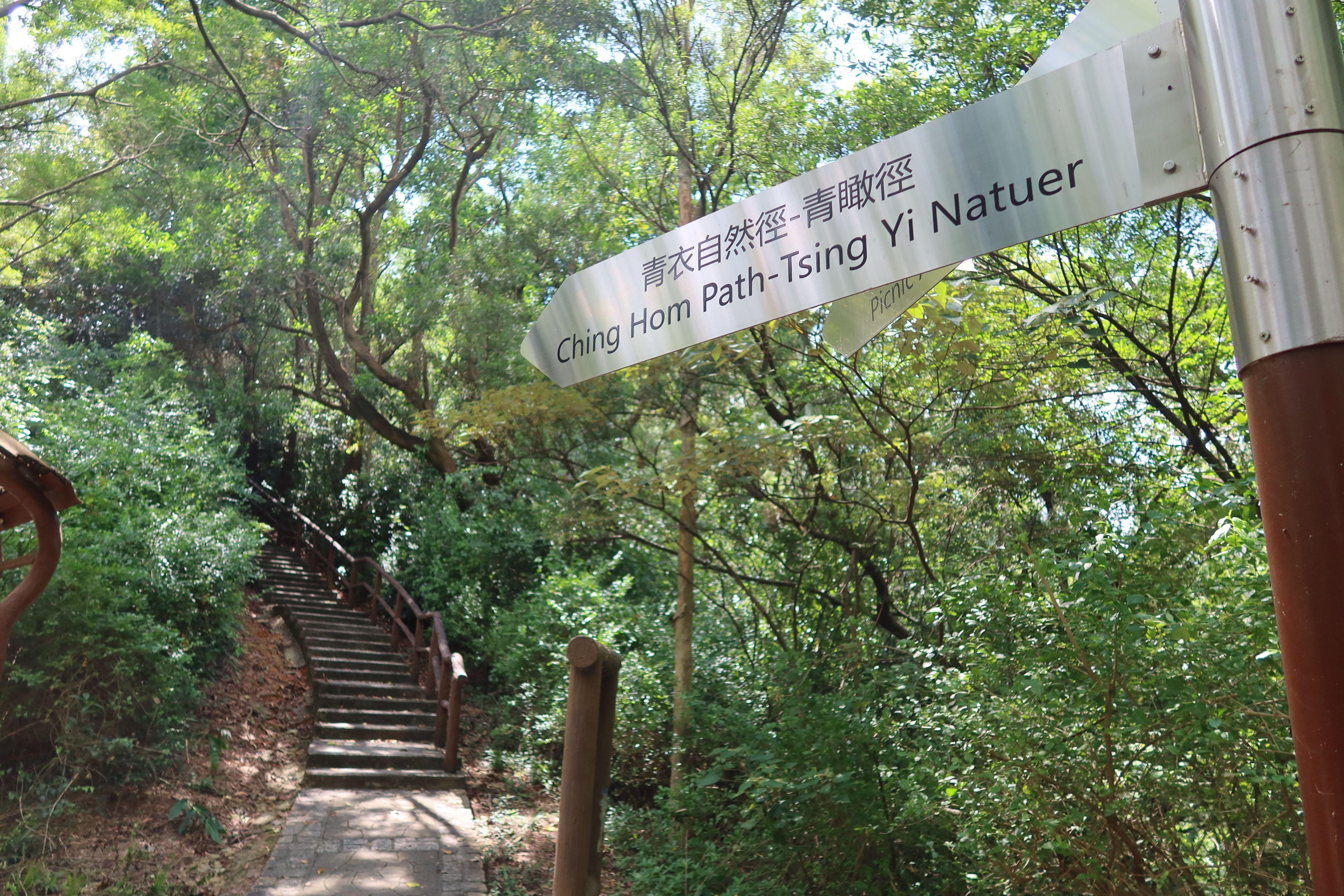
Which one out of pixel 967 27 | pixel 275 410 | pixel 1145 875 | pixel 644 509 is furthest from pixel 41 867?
pixel 275 410

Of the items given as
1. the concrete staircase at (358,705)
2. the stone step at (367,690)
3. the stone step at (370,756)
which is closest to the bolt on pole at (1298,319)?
the concrete staircase at (358,705)

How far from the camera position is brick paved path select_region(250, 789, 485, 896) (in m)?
6.09

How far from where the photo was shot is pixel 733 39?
9.52 m

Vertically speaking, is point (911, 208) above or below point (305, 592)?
below

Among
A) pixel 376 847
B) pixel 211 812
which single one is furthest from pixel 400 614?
pixel 376 847

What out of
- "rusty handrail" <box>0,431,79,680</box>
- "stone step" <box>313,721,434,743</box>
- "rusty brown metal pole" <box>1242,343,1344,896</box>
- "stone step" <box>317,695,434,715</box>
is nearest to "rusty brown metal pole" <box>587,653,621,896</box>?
"rusty brown metal pole" <box>1242,343,1344,896</box>

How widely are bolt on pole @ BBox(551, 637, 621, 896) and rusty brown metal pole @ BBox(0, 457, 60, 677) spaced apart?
11.5ft

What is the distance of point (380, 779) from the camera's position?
334 inches

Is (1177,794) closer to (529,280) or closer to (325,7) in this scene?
(529,280)

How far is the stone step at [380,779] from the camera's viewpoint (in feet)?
27.2

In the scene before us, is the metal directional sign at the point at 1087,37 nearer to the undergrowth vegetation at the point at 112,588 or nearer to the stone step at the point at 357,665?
the undergrowth vegetation at the point at 112,588

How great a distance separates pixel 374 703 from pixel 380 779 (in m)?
1.87

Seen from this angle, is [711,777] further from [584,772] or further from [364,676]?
[364,676]

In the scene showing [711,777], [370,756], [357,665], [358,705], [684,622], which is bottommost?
[370,756]
